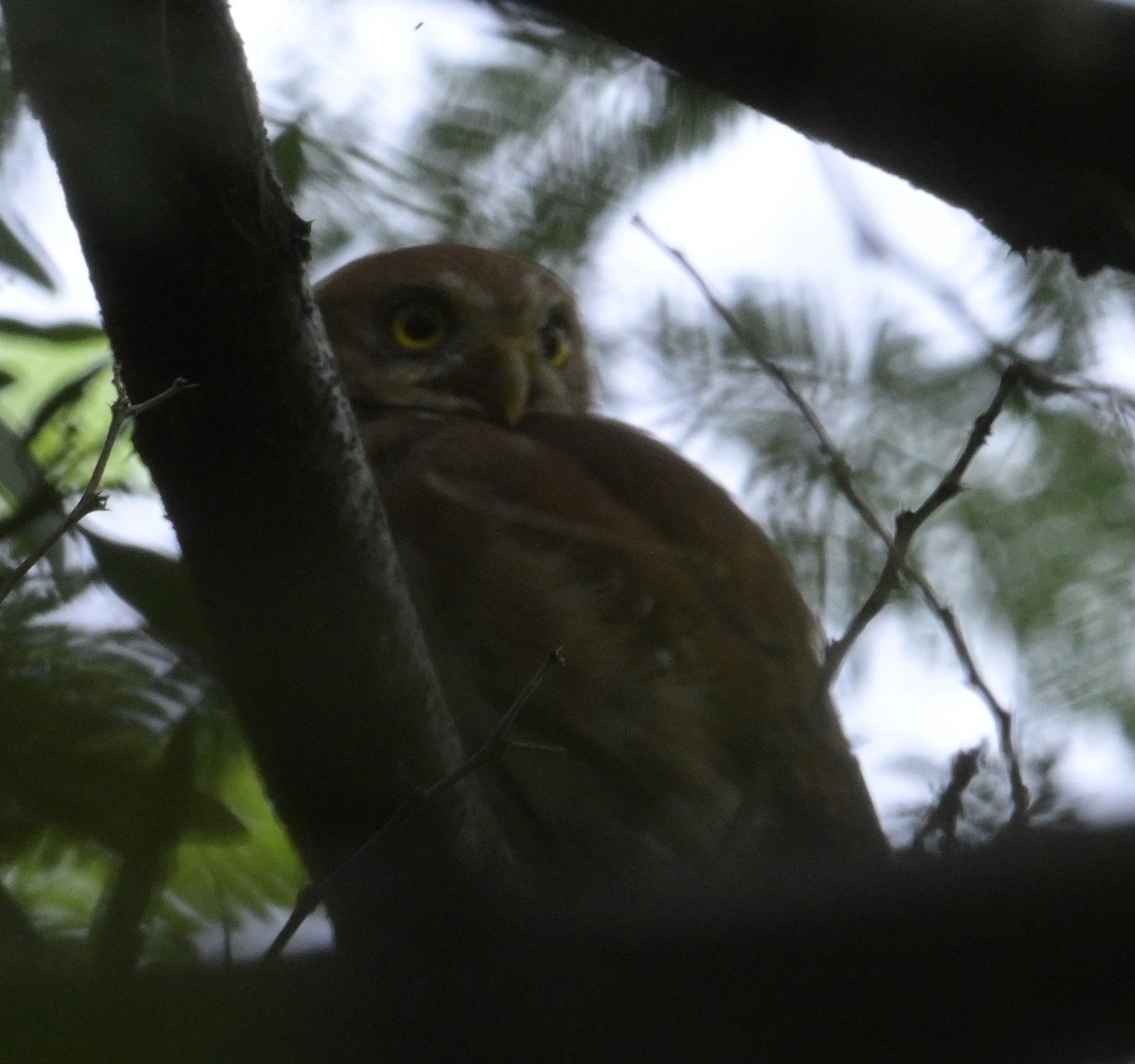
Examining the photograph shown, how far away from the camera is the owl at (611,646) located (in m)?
2.73

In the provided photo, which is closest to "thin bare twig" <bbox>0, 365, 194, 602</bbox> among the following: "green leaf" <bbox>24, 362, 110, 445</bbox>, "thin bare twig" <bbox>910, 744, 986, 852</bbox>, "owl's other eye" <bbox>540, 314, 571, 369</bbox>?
"green leaf" <bbox>24, 362, 110, 445</bbox>

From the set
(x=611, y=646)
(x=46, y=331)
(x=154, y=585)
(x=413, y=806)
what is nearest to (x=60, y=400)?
(x=46, y=331)

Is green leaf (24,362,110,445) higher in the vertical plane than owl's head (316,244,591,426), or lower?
lower

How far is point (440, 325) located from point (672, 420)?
3.32 feet

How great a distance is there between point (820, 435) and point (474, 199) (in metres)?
1.47

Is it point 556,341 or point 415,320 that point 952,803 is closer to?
point 415,320

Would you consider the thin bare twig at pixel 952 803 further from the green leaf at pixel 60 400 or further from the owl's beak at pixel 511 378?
the owl's beak at pixel 511 378

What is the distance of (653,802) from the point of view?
273 cm

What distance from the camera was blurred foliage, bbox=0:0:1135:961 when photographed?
89.5 inches

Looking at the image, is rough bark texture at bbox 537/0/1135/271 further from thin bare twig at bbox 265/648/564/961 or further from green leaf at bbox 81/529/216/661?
green leaf at bbox 81/529/216/661

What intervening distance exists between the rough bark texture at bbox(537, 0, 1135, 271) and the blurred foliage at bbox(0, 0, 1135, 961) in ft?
1.03

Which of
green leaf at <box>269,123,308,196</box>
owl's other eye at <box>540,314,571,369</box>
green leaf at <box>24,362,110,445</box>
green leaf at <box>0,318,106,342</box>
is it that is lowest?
green leaf at <box>24,362,110,445</box>

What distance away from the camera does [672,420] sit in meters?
3.48

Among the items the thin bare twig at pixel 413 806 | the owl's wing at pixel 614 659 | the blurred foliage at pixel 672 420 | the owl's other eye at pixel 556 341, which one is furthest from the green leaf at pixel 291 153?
the thin bare twig at pixel 413 806
